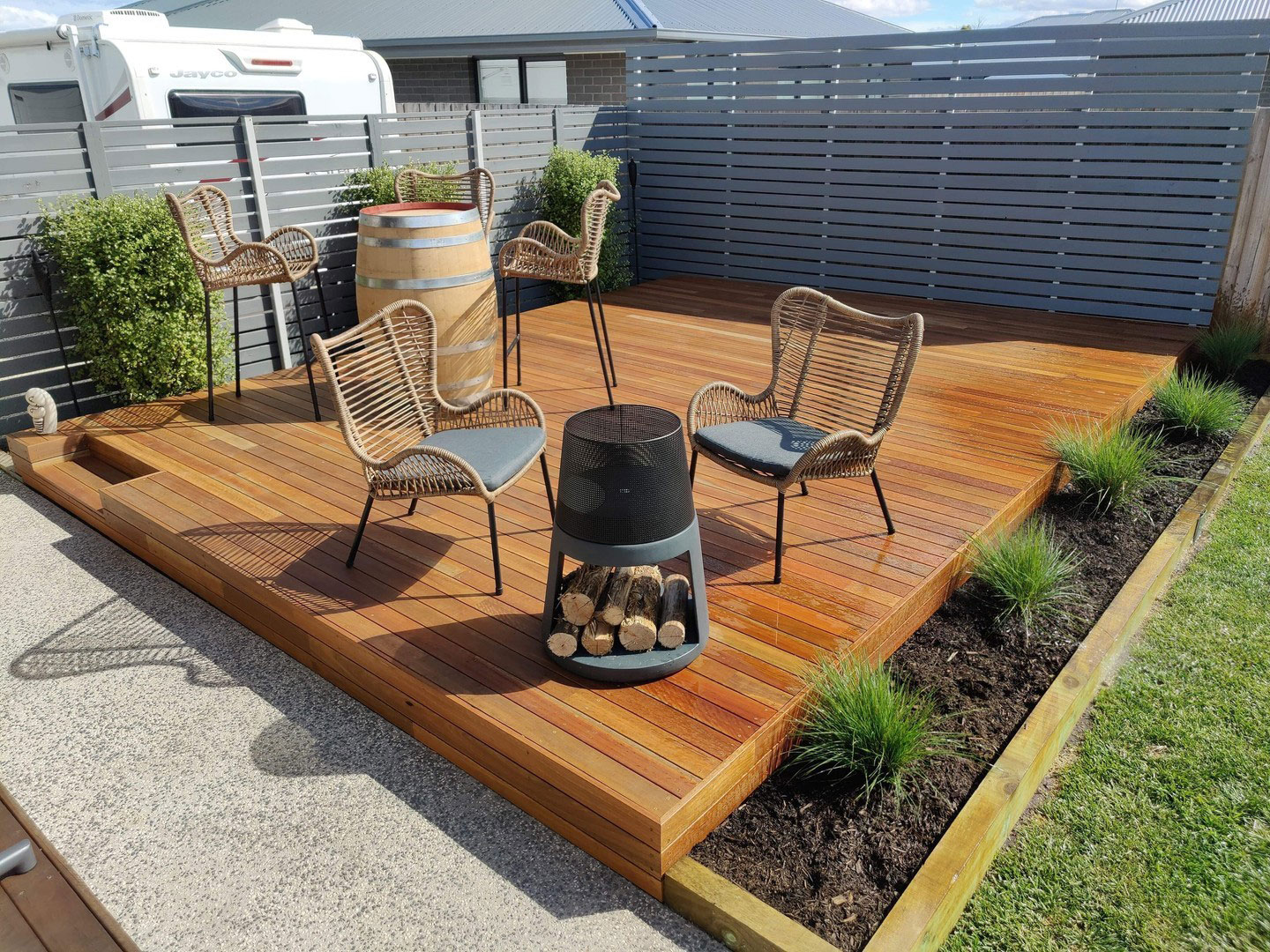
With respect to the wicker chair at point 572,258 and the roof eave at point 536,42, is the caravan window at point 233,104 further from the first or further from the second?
the roof eave at point 536,42

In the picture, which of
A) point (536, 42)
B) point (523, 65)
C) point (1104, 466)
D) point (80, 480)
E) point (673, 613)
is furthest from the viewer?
point (523, 65)

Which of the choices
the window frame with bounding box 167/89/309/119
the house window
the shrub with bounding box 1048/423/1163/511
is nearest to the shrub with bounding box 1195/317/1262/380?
the shrub with bounding box 1048/423/1163/511

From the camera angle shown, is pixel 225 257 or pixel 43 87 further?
pixel 43 87

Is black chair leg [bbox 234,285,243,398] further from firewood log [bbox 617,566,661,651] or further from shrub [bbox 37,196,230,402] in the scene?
firewood log [bbox 617,566,661,651]

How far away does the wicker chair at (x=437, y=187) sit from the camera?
6219 millimetres

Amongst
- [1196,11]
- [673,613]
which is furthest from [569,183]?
[1196,11]

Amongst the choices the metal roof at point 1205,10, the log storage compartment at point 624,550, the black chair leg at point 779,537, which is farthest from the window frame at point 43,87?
the metal roof at point 1205,10

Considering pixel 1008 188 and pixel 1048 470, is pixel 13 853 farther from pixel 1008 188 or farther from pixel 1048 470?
pixel 1008 188

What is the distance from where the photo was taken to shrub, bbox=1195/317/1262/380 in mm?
6133

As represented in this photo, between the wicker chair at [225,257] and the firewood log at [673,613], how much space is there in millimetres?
2834

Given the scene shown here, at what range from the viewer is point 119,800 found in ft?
9.04

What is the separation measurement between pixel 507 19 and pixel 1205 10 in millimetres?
19492

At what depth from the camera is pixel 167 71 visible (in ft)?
23.5

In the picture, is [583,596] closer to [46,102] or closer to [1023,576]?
[1023,576]
